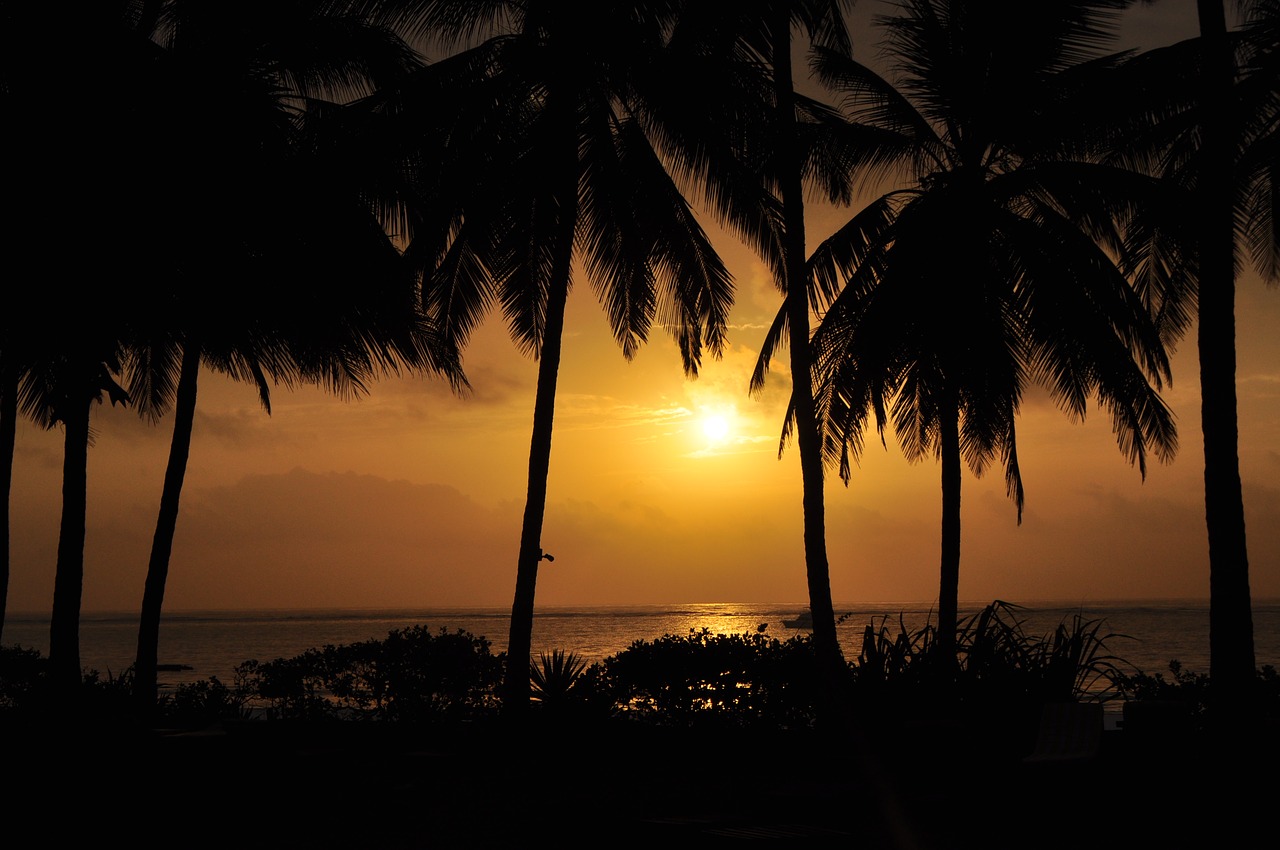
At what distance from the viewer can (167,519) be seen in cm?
1398

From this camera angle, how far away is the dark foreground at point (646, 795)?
7.25m

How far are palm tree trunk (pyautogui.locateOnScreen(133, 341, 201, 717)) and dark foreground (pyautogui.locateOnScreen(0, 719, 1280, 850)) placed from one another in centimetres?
310

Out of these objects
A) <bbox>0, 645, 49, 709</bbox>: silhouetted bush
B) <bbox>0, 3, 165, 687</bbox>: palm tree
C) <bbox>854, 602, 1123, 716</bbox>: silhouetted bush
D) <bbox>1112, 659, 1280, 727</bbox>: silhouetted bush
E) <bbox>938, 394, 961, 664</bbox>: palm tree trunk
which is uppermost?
<bbox>0, 3, 165, 687</bbox>: palm tree

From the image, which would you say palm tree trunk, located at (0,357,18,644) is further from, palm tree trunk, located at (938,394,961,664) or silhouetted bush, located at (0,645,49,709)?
palm tree trunk, located at (938,394,961,664)

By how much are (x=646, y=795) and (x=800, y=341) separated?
5.17m

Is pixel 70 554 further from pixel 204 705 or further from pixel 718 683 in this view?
pixel 718 683

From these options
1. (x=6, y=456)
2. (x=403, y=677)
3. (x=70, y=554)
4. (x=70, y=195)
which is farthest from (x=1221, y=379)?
(x=6, y=456)

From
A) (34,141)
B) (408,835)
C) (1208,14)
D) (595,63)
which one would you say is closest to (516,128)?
(595,63)

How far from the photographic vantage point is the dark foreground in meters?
7.25

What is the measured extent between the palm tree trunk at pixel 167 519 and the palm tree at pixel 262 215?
2 centimetres

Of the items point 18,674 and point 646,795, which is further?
point 18,674

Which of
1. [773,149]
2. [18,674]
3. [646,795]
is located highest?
[773,149]

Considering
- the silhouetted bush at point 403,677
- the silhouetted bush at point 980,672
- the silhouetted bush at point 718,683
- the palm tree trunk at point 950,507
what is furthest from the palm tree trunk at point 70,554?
the palm tree trunk at point 950,507

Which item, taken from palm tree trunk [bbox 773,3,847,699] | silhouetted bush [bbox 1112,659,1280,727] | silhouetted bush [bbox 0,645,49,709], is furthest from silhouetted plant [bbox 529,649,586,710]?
silhouetted bush [bbox 0,645,49,709]
